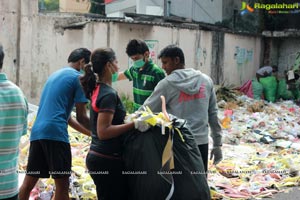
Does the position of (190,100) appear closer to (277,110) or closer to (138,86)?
(138,86)

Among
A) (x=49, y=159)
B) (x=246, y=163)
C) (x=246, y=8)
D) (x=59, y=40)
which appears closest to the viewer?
(x=49, y=159)

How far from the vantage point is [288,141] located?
8359 mm

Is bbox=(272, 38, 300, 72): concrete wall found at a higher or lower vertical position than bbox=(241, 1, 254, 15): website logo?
lower

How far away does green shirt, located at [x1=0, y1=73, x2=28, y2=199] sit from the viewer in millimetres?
2648

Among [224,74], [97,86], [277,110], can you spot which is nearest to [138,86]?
[97,86]

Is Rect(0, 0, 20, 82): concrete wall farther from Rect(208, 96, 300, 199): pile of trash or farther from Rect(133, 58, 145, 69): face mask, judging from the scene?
Rect(133, 58, 145, 69): face mask

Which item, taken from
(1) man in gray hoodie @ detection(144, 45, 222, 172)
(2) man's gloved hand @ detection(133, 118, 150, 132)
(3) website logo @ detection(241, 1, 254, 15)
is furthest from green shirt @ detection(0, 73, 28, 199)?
(3) website logo @ detection(241, 1, 254, 15)

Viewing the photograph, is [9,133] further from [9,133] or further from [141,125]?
[141,125]

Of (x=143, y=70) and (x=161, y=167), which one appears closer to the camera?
(x=161, y=167)

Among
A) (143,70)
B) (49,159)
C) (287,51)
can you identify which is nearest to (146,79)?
(143,70)

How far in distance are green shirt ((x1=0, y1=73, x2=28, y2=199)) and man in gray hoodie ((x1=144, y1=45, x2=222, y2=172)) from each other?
136cm

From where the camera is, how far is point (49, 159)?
3.76 meters

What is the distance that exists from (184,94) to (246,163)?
3.03m

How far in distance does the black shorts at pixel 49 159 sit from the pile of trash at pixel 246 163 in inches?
29.0
